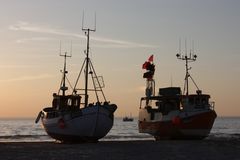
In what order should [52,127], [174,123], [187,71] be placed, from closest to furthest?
[52,127] → [174,123] → [187,71]

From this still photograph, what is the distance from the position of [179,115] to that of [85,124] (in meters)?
11.7

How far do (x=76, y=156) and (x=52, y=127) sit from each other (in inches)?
698

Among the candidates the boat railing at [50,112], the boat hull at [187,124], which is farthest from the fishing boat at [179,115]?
the boat railing at [50,112]

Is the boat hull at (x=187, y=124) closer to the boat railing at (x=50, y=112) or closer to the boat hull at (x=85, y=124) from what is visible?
the boat hull at (x=85, y=124)

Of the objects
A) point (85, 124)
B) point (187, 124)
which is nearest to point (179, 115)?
point (187, 124)

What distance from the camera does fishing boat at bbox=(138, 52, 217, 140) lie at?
4956 cm

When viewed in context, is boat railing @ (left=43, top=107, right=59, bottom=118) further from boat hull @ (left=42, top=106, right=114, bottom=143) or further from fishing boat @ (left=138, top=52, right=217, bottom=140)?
fishing boat @ (left=138, top=52, right=217, bottom=140)

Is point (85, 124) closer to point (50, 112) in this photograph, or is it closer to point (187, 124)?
point (50, 112)

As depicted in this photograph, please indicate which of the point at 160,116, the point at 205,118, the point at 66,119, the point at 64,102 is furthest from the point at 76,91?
the point at 205,118

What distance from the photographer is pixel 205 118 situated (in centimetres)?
4956

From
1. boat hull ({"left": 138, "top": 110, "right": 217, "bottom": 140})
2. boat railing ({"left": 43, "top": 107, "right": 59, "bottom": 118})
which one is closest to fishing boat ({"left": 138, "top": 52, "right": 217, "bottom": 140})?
boat hull ({"left": 138, "top": 110, "right": 217, "bottom": 140})

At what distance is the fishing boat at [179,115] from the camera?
163 ft

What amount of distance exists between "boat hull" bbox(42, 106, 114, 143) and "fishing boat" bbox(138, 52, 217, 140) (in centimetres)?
880

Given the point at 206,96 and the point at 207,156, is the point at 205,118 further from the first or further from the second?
the point at 207,156
